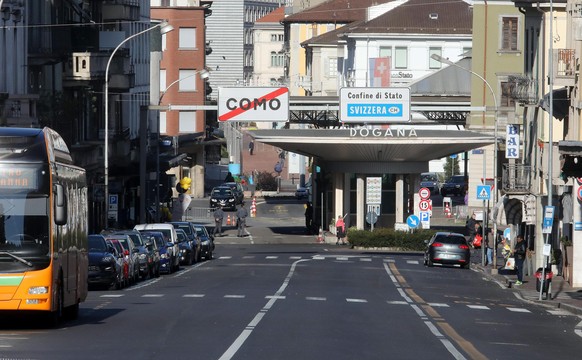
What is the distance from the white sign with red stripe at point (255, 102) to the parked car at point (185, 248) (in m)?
4.56

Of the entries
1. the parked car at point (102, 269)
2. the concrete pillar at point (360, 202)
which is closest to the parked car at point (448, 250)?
the parked car at point (102, 269)

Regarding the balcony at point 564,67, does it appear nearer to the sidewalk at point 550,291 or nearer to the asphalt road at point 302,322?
the sidewalk at point 550,291

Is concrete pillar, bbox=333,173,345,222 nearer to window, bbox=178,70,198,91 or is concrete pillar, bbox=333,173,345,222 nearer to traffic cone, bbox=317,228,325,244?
traffic cone, bbox=317,228,325,244

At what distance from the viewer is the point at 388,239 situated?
234 feet

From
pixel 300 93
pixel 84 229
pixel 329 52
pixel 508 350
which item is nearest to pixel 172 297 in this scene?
pixel 84 229

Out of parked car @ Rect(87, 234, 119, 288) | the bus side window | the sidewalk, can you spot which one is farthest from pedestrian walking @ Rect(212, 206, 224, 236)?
the bus side window

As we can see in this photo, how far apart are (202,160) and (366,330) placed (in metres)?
97.1

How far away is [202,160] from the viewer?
120 metres

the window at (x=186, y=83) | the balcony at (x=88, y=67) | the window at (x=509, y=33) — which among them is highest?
the window at (x=509, y=33)

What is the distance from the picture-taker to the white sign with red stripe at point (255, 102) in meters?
53.9

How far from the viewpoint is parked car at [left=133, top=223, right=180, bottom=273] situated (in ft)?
161

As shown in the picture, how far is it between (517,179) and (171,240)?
41.3 feet

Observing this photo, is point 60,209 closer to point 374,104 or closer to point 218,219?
point 374,104

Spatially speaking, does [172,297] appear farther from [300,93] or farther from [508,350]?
[300,93]
